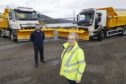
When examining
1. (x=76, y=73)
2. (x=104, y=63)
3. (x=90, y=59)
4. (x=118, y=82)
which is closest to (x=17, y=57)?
(x=90, y=59)

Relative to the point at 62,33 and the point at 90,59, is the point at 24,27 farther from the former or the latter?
the point at 90,59

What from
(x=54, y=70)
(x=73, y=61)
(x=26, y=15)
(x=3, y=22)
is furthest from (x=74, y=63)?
(x=3, y=22)

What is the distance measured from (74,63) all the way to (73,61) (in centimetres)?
4

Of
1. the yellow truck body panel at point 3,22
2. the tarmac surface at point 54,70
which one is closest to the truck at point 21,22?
the yellow truck body panel at point 3,22

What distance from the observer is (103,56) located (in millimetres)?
13734

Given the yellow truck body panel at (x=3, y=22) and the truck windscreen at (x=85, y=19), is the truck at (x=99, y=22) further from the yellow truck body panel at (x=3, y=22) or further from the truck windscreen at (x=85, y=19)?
the yellow truck body panel at (x=3, y=22)

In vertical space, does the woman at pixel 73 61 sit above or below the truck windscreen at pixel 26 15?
below

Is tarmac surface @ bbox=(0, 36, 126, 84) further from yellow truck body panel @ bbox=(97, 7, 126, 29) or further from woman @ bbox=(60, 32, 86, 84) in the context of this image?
yellow truck body panel @ bbox=(97, 7, 126, 29)

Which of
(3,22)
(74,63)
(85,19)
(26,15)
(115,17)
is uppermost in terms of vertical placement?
(26,15)

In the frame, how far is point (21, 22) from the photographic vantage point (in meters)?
21.2

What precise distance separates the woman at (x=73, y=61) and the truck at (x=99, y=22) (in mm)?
14855

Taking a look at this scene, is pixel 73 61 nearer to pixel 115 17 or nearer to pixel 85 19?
pixel 85 19

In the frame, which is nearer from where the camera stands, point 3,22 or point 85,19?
point 85,19

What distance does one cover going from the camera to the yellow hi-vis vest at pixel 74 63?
4957mm
